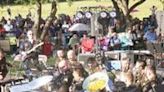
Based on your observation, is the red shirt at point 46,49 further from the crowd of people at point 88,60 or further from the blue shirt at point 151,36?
the blue shirt at point 151,36

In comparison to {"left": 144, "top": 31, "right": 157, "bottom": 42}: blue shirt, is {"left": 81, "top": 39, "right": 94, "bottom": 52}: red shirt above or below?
above

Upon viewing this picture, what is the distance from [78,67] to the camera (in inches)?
377

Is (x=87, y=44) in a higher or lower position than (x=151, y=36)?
higher

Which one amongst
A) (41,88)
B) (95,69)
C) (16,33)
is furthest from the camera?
(16,33)

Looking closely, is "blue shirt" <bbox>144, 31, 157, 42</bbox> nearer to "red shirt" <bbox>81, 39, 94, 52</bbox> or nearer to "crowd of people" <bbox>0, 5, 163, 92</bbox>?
"crowd of people" <bbox>0, 5, 163, 92</bbox>

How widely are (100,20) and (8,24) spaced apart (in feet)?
20.9

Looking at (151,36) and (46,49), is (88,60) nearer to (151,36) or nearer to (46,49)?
(46,49)

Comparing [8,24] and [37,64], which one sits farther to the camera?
[8,24]

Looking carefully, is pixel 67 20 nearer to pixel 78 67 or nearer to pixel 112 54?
pixel 112 54

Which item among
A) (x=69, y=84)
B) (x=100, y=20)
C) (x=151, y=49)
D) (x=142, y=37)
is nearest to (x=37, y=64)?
(x=69, y=84)

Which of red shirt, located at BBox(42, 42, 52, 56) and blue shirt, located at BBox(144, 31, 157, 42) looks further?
blue shirt, located at BBox(144, 31, 157, 42)

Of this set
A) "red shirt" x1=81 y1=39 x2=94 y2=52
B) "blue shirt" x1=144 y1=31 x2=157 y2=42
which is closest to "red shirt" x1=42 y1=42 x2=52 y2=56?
"red shirt" x1=81 y1=39 x2=94 y2=52

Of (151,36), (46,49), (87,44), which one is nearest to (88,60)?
(46,49)

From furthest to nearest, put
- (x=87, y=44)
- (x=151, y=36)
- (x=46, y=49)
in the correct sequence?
(x=151, y=36)
(x=87, y=44)
(x=46, y=49)
